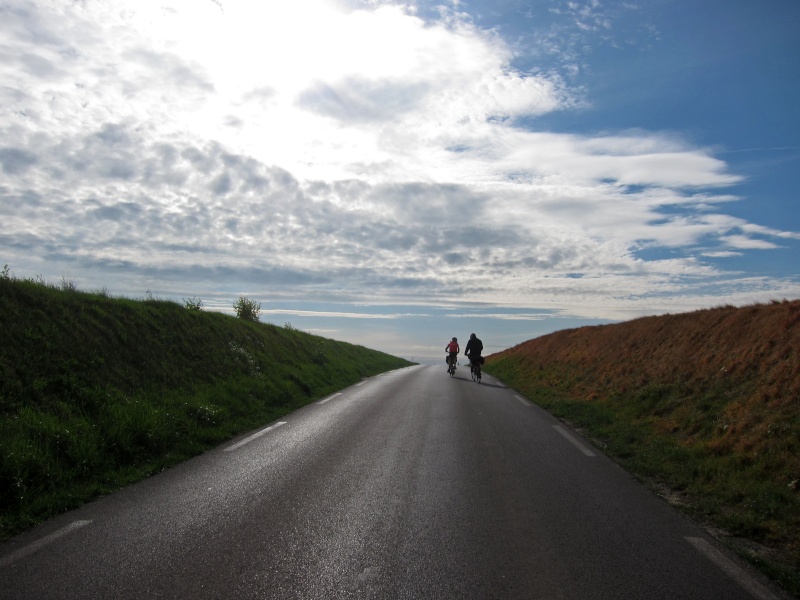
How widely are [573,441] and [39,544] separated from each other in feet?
26.5

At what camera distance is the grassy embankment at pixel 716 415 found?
588 cm

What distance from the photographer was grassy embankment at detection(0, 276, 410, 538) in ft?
21.8

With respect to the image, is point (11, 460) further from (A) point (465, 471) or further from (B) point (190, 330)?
(B) point (190, 330)

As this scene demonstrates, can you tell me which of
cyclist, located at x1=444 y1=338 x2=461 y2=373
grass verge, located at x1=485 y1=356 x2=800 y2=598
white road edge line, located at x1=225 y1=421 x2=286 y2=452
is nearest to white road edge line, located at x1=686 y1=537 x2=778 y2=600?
grass verge, located at x1=485 y1=356 x2=800 y2=598

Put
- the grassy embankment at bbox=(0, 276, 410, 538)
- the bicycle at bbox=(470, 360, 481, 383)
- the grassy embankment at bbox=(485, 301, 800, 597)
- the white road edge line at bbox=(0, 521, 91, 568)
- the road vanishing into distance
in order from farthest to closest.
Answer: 1. the bicycle at bbox=(470, 360, 481, 383)
2. the grassy embankment at bbox=(0, 276, 410, 538)
3. the grassy embankment at bbox=(485, 301, 800, 597)
4. the white road edge line at bbox=(0, 521, 91, 568)
5. the road vanishing into distance

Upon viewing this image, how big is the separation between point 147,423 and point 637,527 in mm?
7206

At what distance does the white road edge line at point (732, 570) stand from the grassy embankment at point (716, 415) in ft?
0.72

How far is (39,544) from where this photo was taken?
486 centimetres

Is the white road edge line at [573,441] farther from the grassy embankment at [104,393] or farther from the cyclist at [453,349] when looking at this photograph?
the cyclist at [453,349]

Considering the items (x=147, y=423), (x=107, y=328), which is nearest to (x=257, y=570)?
(x=147, y=423)

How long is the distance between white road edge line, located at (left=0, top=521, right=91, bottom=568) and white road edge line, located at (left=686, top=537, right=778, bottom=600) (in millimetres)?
5571

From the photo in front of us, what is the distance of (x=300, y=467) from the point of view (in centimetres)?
762

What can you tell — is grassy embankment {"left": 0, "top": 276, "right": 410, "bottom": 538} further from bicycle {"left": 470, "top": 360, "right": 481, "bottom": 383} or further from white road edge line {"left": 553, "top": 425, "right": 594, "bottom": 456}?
bicycle {"left": 470, "top": 360, "right": 481, "bottom": 383}

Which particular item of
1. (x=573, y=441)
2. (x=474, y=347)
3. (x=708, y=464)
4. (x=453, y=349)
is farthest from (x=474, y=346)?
(x=708, y=464)
